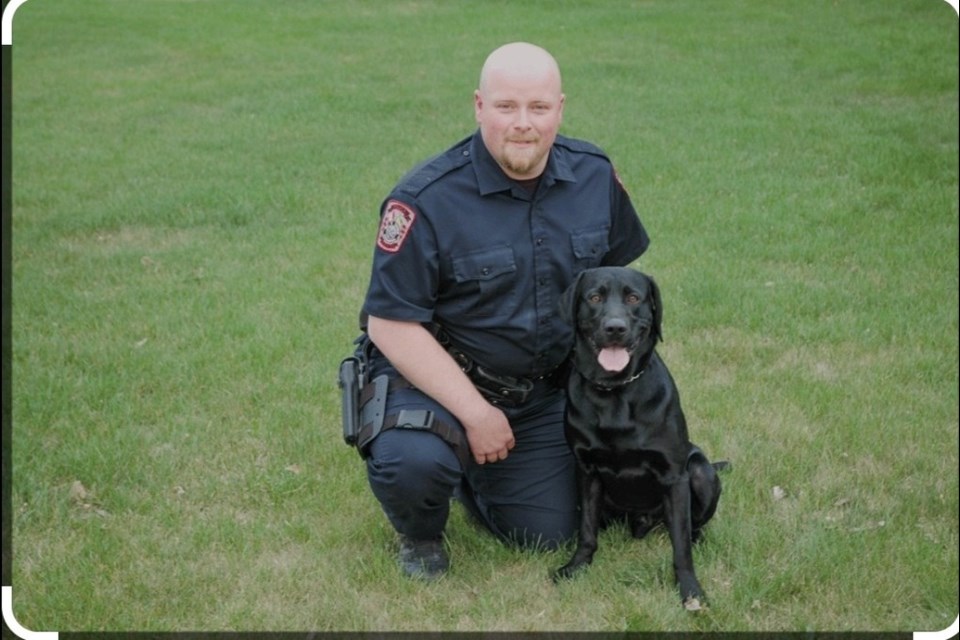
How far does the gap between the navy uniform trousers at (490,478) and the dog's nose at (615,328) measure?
27.7 inches

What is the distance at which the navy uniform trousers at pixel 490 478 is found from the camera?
3973 millimetres

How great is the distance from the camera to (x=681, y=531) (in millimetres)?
3902

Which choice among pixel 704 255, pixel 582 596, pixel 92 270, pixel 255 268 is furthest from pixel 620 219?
pixel 92 270

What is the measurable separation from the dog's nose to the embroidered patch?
2.53 ft

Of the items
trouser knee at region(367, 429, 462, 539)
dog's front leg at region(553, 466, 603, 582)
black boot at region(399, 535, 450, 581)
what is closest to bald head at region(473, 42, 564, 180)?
trouser knee at region(367, 429, 462, 539)

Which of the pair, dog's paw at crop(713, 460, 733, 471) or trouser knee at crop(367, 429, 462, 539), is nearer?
trouser knee at crop(367, 429, 462, 539)

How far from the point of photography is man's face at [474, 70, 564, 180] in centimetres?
393

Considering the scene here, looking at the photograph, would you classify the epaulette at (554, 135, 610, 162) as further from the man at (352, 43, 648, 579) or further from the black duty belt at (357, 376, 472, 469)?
the black duty belt at (357, 376, 472, 469)

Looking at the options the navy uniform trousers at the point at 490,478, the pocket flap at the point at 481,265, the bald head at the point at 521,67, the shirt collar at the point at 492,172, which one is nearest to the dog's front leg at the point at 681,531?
the navy uniform trousers at the point at 490,478

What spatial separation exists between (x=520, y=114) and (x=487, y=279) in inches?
22.4

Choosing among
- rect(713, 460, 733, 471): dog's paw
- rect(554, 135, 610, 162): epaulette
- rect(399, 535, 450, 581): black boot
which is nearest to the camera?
rect(399, 535, 450, 581): black boot

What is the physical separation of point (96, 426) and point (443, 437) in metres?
2.23

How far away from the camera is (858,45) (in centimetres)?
1466

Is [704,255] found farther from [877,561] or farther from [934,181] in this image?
[877,561]
